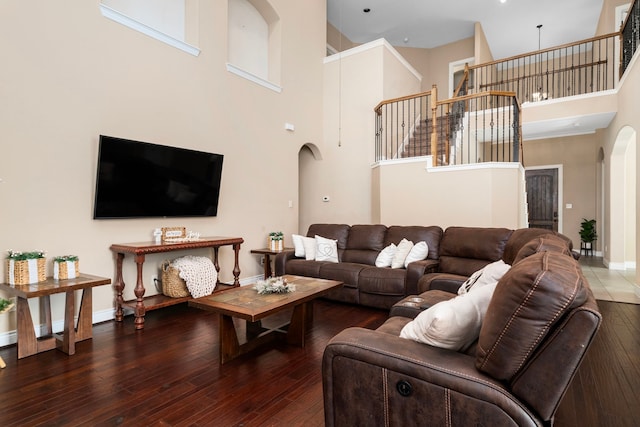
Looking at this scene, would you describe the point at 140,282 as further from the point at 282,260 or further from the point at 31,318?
the point at 282,260

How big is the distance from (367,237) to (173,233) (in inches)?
98.9

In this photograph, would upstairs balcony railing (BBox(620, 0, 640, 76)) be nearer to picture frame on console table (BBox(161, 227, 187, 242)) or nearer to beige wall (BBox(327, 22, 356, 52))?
beige wall (BBox(327, 22, 356, 52))

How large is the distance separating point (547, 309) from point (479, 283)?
1068mm

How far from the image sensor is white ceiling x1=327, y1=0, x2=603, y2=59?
294 inches

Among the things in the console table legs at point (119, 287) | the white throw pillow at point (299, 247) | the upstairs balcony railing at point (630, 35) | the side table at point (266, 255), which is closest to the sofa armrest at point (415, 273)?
the white throw pillow at point (299, 247)

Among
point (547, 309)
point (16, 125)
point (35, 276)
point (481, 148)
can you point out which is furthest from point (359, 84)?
point (547, 309)

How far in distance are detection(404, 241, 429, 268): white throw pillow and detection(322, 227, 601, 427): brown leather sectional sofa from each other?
2.66 meters

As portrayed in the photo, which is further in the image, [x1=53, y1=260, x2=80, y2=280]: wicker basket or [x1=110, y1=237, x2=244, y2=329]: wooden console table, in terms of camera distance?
[x1=110, y1=237, x2=244, y2=329]: wooden console table

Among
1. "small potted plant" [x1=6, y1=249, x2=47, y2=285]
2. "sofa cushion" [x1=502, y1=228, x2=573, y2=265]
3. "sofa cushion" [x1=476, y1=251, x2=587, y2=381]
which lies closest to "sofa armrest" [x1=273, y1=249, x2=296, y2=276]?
"small potted plant" [x1=6, y1=249, x2=47, y2=285]

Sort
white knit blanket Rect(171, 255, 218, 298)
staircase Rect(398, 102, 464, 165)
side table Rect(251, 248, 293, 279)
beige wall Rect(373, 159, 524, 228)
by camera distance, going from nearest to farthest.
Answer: white knit blanket Rect(171, 255, 218, 298) < beige wall Rect(373, 159, 524, 228) < side table Rect(251, 248, 293, 279) < staircase Rect(398, 102, 464, 165)

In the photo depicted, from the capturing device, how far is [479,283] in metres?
2.08

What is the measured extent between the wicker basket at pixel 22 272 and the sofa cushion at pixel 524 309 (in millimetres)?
3347

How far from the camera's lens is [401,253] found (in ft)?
13.8

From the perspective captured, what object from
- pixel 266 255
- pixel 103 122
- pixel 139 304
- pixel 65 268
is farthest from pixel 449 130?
pixel 65 268
